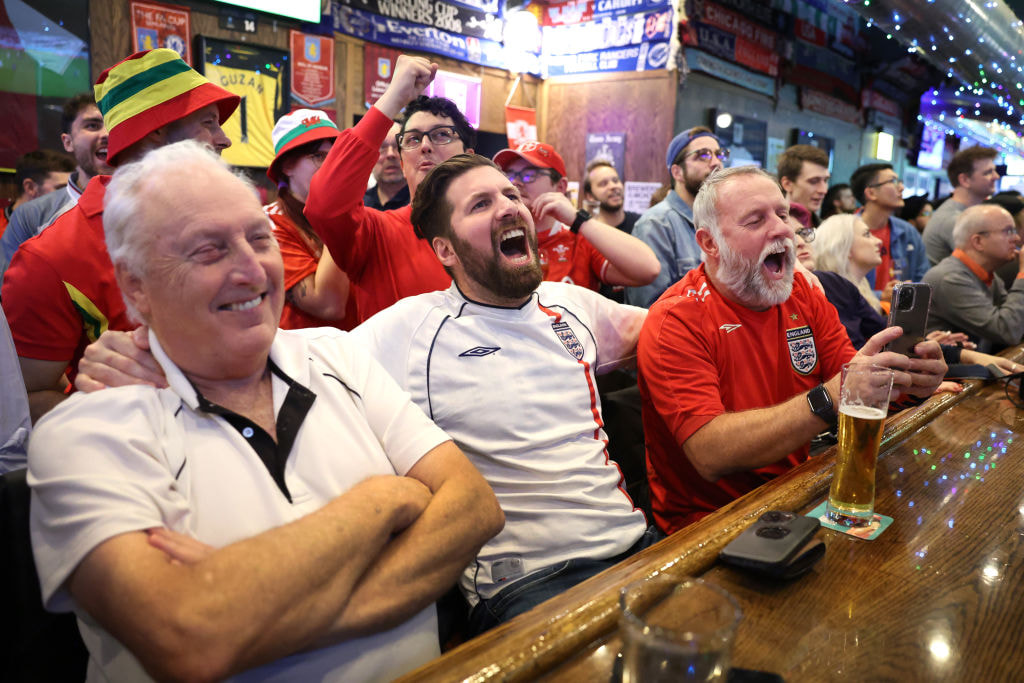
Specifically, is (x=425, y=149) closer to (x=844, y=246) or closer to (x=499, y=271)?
(x=499, y=271)

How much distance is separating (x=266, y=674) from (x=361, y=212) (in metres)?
1.52

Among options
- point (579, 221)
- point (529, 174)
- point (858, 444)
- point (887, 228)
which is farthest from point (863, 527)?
point (887, 228)

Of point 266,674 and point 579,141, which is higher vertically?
point 579,141

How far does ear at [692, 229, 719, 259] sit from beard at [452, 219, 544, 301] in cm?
61

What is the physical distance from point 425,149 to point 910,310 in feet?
5.47

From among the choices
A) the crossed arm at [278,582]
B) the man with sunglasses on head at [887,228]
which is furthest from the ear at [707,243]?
the man with sunglasses on head at [887,228]

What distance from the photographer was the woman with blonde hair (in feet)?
11.2

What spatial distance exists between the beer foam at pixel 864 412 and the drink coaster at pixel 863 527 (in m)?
0.18

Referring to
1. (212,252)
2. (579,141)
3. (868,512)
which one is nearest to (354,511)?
(212,252)

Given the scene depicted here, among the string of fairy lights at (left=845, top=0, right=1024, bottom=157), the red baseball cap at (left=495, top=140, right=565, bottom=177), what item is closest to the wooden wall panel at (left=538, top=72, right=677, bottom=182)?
the string of fairy lights at (left=845, top=0, right=1024, bottom=157)

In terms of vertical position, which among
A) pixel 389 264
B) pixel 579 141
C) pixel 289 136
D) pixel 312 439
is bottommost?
pixel 312 439

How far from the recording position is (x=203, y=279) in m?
1.12

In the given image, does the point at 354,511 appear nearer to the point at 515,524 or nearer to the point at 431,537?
the point at 431,537

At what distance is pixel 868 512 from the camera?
1211 millimetres
